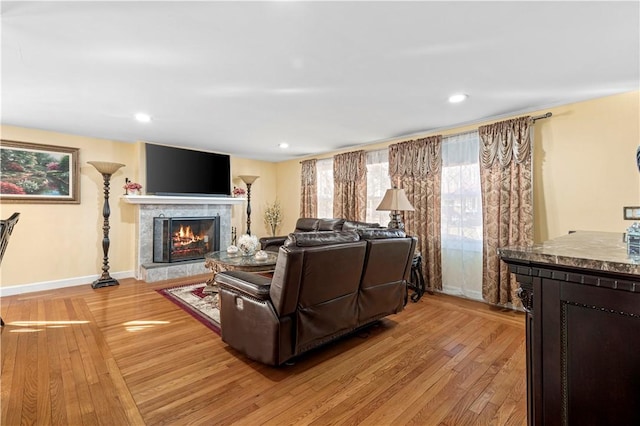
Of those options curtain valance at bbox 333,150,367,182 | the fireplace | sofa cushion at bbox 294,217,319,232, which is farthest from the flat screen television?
curtain valance at bbox 333,150,367,182

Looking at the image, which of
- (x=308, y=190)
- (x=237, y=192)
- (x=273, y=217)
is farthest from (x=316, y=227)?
(x=237, y=192)

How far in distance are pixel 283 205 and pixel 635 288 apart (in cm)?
640

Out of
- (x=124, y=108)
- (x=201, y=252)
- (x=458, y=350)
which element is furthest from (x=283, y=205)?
(x=458, y=350)

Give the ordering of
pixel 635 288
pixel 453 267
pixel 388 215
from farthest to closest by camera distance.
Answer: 1. pixel 388 215
2. pixel 453 267
3. pixel 635 288

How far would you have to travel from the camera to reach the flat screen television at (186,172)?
505 cm

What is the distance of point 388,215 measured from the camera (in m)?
4.83

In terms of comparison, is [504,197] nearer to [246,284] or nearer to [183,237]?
[246,284]

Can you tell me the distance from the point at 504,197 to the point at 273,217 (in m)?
4.84

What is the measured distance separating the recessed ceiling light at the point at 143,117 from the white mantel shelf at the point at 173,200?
153cm

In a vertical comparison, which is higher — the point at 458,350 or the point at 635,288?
the point at 635,288

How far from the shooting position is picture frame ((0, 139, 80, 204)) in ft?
13.1

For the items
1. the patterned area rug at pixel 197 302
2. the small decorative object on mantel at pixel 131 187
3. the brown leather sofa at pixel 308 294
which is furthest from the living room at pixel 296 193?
the brown leather sofa at pixel 308 294

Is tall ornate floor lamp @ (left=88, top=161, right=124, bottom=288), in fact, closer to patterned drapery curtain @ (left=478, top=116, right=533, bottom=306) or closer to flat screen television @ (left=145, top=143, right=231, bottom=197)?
flat screen television @ (left=145, top=143, right=231, bottom=197)

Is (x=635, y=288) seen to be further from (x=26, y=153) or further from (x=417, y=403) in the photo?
(x=26, y=153)
